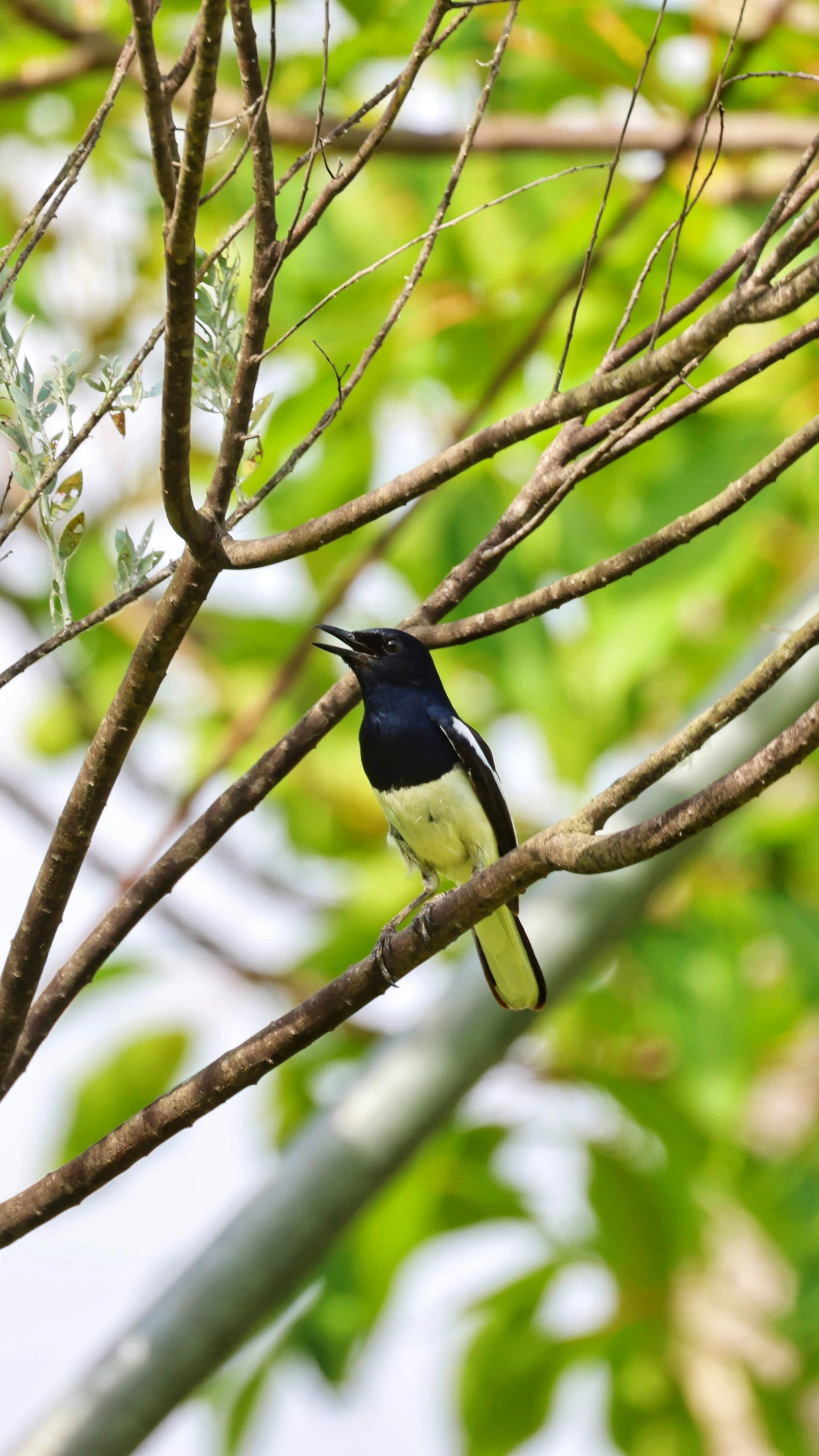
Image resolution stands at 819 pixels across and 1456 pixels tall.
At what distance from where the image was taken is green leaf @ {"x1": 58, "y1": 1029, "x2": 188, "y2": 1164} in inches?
170

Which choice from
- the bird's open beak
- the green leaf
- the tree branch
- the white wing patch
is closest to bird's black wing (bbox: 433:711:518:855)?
the white wing patch

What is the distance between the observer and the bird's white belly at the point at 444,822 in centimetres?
336

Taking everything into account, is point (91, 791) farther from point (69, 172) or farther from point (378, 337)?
point (69, 172)

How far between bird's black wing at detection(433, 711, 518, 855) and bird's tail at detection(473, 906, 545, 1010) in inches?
12.3

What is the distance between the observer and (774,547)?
17.7 feet

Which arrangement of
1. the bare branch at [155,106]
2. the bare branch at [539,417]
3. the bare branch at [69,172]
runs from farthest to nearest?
the bare branch at [69,172], the bare branch at [539,417], the bare branch at [155,106]

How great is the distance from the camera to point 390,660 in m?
3.36

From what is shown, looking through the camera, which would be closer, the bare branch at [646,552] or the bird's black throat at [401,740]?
the bare branch at [646,552]

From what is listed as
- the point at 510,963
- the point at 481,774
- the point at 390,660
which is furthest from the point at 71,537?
the point at 481,774

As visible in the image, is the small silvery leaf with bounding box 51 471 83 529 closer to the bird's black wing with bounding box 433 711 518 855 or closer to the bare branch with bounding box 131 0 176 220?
the bare branch with bounding box 131 0 176 220

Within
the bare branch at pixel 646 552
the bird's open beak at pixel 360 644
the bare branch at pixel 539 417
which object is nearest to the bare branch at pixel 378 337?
the bare branch at pixel 539 417

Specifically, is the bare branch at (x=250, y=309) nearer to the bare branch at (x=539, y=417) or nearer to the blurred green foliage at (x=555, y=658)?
the bare branch at (x=539, y=417)

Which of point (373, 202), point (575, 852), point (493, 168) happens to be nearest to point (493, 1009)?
point (575, 852)

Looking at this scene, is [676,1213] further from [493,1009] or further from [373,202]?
[373,202]
